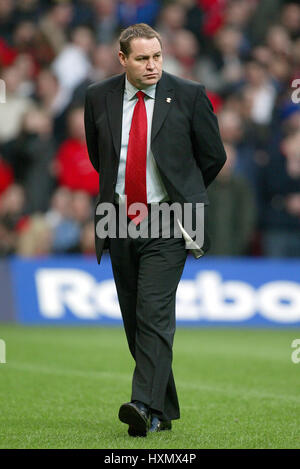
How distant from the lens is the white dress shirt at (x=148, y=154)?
6.30m

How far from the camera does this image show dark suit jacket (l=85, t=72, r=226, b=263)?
6.27 metres

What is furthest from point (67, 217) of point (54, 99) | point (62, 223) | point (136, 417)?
point (136, 417)

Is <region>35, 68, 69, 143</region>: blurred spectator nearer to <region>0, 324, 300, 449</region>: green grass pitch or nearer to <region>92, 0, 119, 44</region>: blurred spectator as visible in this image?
<region>92, 0, 119, 44</region>: blurred spectator

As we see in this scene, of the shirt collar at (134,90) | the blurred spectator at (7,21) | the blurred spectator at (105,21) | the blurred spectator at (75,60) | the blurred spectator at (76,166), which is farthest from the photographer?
the blurred spectator at (7,21)

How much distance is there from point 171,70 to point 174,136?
29.9 feet

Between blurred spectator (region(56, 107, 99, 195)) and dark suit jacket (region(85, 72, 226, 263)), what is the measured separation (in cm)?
738

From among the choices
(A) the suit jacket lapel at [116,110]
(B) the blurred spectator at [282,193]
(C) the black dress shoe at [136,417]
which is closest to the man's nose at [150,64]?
(A) the suit jacket lapel at [116,110]

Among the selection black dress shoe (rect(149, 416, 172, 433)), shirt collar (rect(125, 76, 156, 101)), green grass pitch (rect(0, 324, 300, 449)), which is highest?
shirt collar (rect(125, 76, 156, 101))

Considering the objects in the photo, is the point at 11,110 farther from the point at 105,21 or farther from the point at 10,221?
the point at 105,21

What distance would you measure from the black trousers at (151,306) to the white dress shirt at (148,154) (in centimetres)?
16

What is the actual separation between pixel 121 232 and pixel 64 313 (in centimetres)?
699

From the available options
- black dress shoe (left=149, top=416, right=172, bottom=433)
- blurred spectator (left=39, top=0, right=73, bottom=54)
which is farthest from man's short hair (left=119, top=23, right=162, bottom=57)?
blurred spectator (left=39, top=0, right=73, bottom=54)

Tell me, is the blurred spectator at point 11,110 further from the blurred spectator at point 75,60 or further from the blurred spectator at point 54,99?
the blurred spectator at point 75,60
